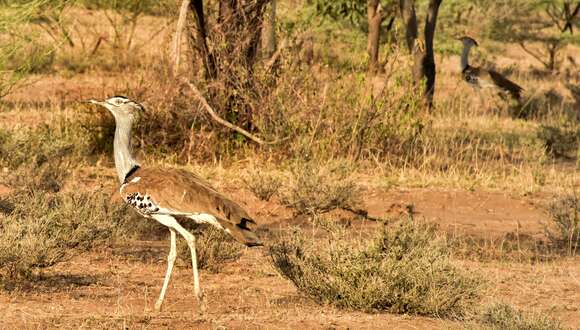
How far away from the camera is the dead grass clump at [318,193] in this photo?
10.0 meters

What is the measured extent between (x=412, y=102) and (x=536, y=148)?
171cm

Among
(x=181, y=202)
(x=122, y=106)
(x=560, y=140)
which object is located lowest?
(x=560, y=140)

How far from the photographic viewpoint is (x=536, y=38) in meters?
26.5

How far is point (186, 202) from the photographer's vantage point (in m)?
6.19

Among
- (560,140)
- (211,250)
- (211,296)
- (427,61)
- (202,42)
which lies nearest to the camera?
(211,296)

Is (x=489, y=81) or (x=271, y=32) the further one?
(x=489, y=81)

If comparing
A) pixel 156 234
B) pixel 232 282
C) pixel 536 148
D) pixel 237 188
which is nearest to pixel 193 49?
pixel 237 188

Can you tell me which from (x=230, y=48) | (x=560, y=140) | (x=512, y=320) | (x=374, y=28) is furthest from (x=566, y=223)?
(x=374, y=28)

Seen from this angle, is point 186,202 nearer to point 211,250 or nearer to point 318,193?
point 211,250

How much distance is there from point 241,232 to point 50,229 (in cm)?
176

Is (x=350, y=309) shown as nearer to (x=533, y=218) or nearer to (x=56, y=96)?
(x=533, y=218)

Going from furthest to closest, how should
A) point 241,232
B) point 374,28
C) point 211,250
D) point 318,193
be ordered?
point 374,28, point 318,193, point 211,250, point 241,232

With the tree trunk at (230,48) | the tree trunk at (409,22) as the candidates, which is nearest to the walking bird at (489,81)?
the tree trunk at (409,22)

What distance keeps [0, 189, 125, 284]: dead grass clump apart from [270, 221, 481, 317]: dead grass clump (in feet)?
5.06
